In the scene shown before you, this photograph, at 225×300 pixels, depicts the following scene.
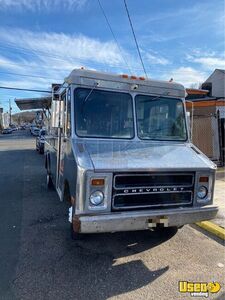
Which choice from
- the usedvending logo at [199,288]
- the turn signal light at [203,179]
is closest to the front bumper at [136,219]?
the turn signal light at [203,179]

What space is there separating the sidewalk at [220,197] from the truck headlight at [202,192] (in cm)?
166

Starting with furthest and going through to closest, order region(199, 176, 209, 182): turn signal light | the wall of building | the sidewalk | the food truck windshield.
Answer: the wall of building
the sidewalk
the food truck windshield
region(199, 176, 209, 182): turn signal light

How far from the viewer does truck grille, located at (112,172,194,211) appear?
3904 millimetres

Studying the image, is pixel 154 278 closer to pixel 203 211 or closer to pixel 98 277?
pixel 98 277

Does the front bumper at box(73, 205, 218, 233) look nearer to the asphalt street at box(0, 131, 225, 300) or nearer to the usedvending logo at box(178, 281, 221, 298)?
the asphalt street at box(0, 131, 225, 300)

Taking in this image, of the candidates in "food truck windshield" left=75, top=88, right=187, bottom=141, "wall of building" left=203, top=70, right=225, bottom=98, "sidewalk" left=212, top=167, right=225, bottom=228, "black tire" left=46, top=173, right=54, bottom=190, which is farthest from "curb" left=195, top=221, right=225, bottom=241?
"wall of building" left=203, top=70, right=225, bottom=98

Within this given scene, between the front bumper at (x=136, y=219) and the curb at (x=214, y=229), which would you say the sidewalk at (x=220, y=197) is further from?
the front bumper at (x=136, y=219)

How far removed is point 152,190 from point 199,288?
52.8 inches

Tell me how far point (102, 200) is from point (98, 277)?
102 cm

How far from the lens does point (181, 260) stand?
4.41 m

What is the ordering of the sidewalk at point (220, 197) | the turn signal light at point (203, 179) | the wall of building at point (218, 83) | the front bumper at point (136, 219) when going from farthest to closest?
the wall of building at point (218, 83) < the sidewalk at point (220, 197) < the turn signal light at point (203, 179) < the front bumper at point (136, 219)

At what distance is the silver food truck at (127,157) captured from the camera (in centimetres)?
380

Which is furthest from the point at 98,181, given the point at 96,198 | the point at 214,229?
the point at 214,229

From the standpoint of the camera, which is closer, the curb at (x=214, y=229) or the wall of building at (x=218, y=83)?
the curb at (x=214, y=229)
